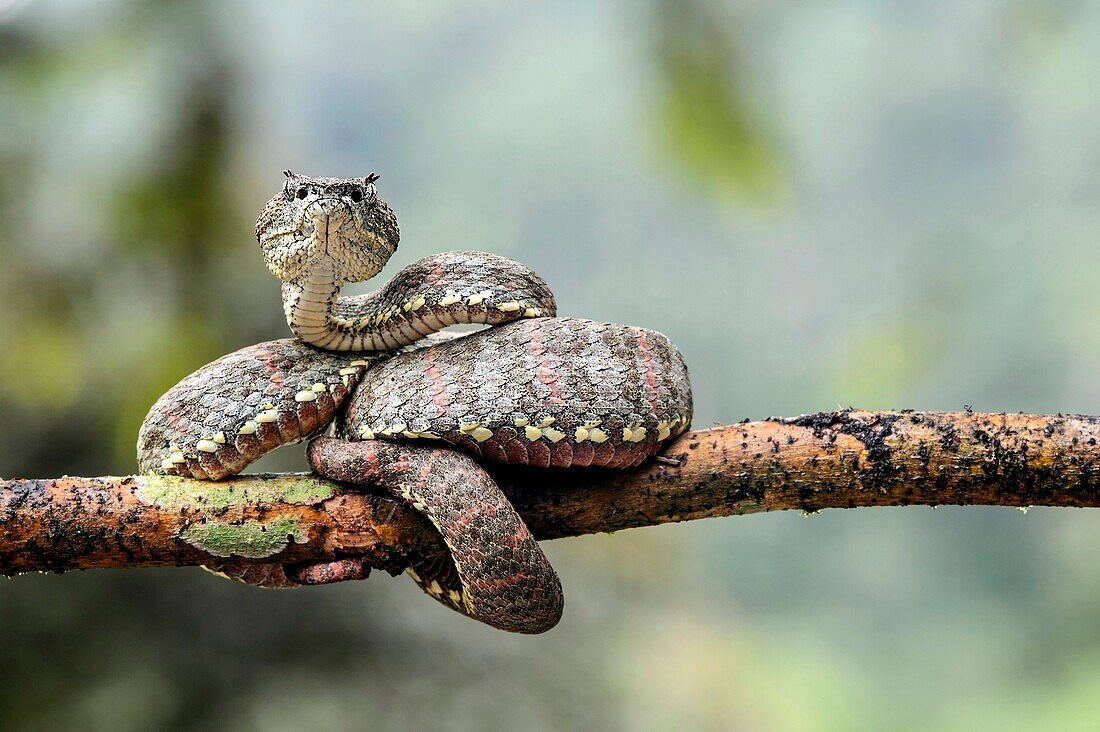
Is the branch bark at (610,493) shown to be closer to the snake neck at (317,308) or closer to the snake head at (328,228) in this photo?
the snake neck at (317,308)

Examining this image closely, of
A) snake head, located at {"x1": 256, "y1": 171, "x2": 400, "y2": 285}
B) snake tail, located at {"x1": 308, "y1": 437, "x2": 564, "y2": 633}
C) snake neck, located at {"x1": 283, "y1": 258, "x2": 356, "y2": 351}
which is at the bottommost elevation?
snake tail, located at {"x1": 308, "y1": 437, "x2": 564, "y2": 633}

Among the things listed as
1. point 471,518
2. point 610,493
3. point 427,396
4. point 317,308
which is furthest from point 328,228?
point 610,493

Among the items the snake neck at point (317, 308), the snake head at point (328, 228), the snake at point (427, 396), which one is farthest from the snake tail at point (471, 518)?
the snake head at point (328, 228)

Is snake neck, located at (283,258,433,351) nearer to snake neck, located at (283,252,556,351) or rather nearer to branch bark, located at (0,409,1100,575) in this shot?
snake neck, located at (283,252,556,351)

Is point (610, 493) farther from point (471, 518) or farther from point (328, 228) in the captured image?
point (328, 228)

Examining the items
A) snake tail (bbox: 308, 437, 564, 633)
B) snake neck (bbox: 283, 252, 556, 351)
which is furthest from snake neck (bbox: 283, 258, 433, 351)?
snake tail (bbox: 308, 437, 564, 633)

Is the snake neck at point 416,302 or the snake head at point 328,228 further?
the snake neck at point 416,302
